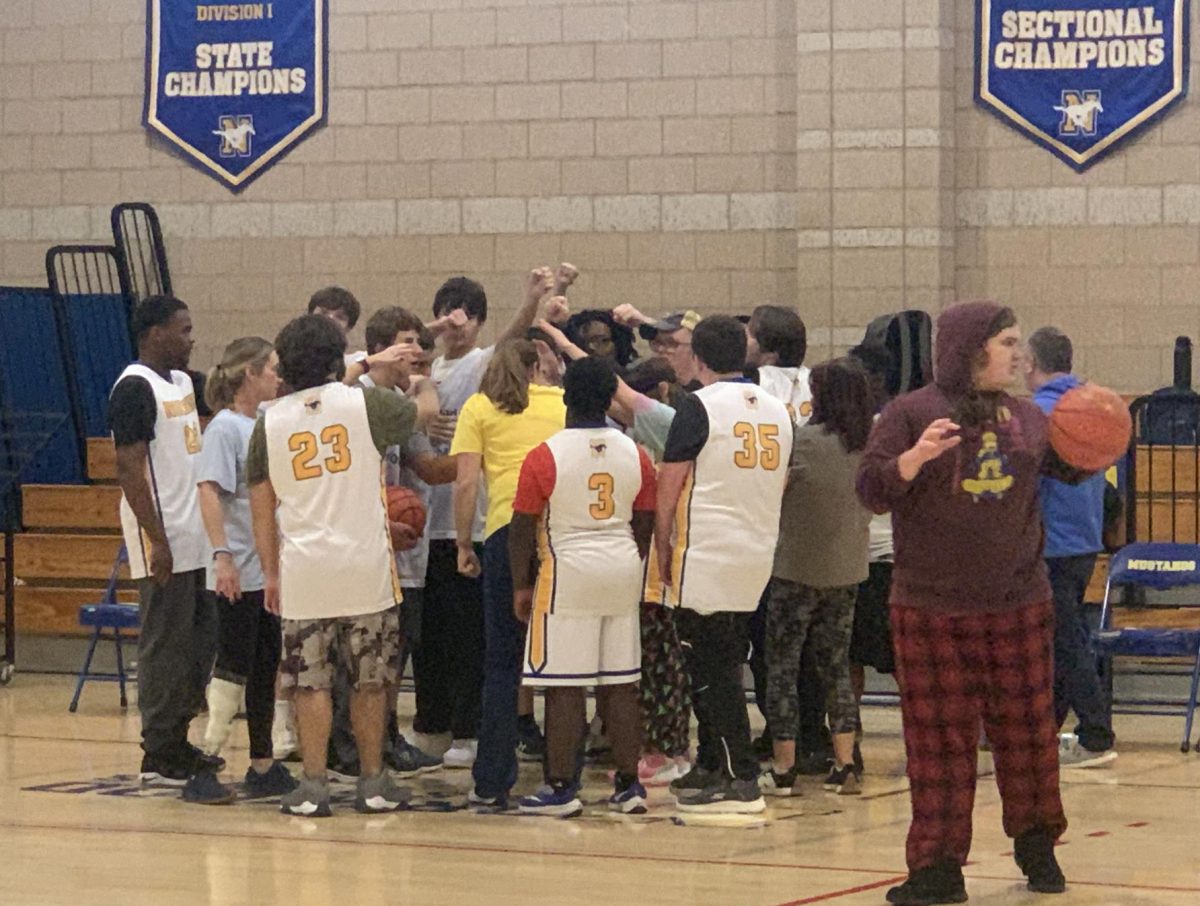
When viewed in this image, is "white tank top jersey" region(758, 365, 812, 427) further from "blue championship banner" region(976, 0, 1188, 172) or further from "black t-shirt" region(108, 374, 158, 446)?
"blue championship banner" region(976, 0, 1188, 172)

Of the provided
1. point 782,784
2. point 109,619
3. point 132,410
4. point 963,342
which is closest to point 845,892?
→ point 963,342

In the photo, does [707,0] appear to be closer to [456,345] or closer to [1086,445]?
[456,345]

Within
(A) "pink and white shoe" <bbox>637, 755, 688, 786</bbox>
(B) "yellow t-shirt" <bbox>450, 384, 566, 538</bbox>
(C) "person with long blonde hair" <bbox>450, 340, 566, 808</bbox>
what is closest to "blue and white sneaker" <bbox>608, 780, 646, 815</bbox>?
(C) "person with long blonde hair" <bbox>450, 340, 566, 808</bbox>

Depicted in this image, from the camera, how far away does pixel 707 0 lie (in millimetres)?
13031

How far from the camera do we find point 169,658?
7898mm

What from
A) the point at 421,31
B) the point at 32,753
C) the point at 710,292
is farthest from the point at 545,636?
the point at 421,31

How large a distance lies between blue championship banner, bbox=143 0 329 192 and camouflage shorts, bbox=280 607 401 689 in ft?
22.8

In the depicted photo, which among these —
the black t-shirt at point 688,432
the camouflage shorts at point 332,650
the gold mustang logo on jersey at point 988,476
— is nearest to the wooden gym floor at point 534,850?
the camouflage shorts at point 332,650

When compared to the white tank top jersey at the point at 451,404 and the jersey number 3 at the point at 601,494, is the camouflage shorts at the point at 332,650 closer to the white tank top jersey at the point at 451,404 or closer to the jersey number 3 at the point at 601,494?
the jersey number 3 at the point at 601,494

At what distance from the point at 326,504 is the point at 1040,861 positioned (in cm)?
262

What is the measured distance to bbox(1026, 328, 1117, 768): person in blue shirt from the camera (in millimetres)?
8672

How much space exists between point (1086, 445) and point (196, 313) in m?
8.94

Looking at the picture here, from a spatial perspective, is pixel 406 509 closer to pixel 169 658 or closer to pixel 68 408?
pixel 169 658

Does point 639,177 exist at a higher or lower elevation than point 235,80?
lower
